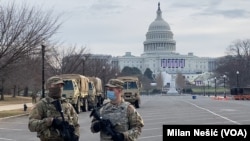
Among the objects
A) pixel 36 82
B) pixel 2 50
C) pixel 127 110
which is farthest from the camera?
pixel 36 82

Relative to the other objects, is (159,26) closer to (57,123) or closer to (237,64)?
(237,64)

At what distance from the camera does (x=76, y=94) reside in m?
31.5

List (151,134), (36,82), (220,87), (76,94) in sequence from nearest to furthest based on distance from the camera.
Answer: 1. (151,134)
2. (76,94)
3. (36,82)
4. (220,87)

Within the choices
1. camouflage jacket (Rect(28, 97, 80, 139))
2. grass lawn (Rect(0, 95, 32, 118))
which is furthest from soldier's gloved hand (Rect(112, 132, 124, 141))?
grass lawn (Rect(0, 95, 32, 118))

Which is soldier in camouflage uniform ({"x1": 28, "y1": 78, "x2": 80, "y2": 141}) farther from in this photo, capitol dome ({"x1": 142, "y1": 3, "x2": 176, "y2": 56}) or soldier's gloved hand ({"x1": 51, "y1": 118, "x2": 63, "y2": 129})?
capitol dome ({"x1": 142, "y1": 3, "x2": 176, "y2": 56})

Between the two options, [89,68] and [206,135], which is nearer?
[206,135]

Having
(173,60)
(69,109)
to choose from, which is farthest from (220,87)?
(69,109)

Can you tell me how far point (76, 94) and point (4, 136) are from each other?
12995 mm

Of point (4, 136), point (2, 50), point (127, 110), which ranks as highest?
point (2, 50)

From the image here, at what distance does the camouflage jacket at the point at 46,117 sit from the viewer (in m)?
7.20

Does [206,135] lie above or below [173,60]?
below

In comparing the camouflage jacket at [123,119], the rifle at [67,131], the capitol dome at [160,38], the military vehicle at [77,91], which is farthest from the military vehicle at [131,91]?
the capitol dome at [160,38]

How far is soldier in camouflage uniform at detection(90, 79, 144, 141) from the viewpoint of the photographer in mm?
6762

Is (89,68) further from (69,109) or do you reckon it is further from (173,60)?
(173,60)
